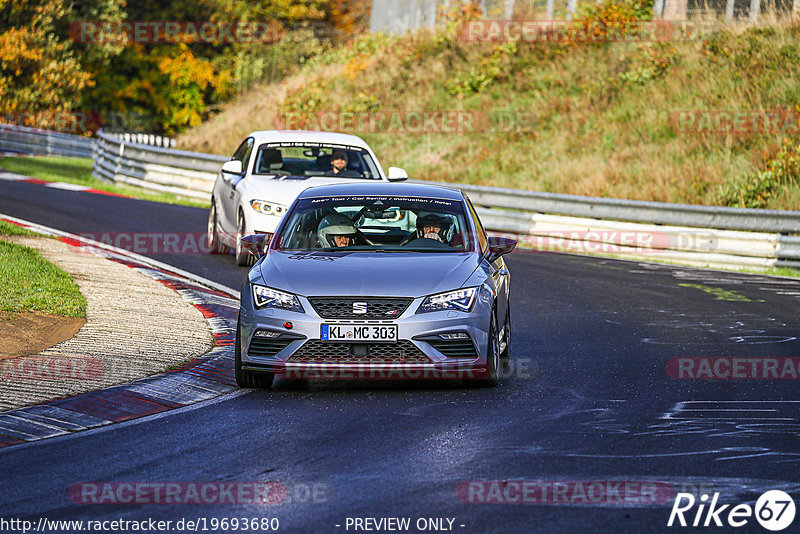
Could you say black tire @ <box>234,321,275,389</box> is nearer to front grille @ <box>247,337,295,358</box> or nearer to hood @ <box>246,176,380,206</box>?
front grille @ <box>247,337,295,358</box>

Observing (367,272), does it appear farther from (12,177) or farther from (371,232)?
(12,177)

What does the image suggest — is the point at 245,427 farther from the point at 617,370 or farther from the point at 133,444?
the point at 617,370

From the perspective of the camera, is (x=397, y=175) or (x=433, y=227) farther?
(x=397, y=175)

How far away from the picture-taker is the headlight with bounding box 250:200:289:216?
51.9 ft

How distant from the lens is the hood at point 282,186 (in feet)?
52.3

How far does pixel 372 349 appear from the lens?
9.02 m

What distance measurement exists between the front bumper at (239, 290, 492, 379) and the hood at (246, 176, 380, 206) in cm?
671

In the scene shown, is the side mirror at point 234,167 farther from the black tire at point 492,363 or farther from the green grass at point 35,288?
the black tire at point 492,363

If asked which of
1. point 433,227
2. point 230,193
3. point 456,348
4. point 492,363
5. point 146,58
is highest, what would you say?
point 146,58

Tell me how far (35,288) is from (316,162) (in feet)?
17.8

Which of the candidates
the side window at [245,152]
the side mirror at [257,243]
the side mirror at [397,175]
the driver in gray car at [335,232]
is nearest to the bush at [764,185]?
the side mirror at [397,175]

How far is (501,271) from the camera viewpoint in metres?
10.5

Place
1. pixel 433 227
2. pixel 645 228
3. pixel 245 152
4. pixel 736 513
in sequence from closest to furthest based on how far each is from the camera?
pixel 736 513
pixel 433 227
pixel 245 152
pixel 645 228

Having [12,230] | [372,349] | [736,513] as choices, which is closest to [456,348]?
[372,349]
